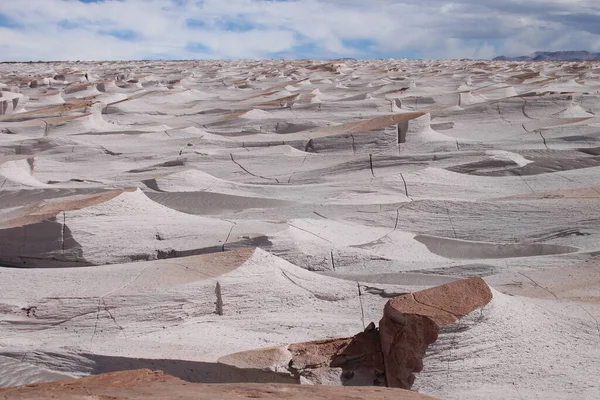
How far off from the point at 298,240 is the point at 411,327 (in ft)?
4.73

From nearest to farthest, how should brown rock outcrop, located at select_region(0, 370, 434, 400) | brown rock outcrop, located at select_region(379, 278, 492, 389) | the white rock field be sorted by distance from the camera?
1. brown rock outcrop, located at select_region(0, 370, 434, 400)
2. brown rock outcrop, located at select_region(379, 278, 492, 389)
3. the white rock field

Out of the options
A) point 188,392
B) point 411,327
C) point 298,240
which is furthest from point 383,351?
point 298,240

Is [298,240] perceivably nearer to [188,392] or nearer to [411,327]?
[411,327]

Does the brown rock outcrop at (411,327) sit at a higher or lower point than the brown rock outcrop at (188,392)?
lower

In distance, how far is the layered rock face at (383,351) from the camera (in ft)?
7.66

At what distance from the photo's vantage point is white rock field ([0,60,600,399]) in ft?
8.19

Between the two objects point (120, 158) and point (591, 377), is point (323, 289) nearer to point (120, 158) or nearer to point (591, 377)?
point (591, 377)

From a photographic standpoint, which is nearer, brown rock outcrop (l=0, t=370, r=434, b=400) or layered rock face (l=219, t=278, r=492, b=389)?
brown rock outcrop (l=0, t=370, r=434, b=400)

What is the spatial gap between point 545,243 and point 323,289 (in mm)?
1457

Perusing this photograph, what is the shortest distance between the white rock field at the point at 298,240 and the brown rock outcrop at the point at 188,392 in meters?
0.52

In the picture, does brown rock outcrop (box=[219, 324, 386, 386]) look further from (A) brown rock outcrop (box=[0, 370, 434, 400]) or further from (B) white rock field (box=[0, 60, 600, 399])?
(A) brown rock outcrop (box=[0, 370, 434, 400])

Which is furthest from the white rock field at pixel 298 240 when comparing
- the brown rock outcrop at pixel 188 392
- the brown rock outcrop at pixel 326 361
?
the brown rock outcrop at pixel 188 392

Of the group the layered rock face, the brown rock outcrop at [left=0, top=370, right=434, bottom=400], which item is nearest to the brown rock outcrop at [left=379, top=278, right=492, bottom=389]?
the layered rock face

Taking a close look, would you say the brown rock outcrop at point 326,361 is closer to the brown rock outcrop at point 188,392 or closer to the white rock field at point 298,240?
the white rock field at point 298,240
